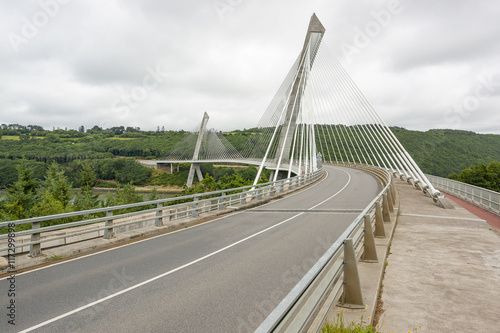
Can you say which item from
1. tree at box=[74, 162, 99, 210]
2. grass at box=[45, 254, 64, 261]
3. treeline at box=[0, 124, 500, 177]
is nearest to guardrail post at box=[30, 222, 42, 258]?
grass at box=[45, 254, 64, 261]

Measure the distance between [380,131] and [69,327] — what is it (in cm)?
3003

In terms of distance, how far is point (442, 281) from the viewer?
5266 millimetres

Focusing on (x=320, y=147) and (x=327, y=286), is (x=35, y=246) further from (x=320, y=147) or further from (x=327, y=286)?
(x=320, y=147)

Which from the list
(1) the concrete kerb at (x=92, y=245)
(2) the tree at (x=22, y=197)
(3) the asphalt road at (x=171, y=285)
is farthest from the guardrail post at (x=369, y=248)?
(2) the tree at (x=22, y=197)

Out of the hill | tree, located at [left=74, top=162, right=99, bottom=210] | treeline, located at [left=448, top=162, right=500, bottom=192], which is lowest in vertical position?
tree, located at [left=74, top=162, right=99, bottom=210]

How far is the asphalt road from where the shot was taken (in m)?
4.54

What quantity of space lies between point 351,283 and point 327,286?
30.7 inches

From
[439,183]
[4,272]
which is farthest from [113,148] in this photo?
[4,272]

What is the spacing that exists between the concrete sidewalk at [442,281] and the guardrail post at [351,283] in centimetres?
38

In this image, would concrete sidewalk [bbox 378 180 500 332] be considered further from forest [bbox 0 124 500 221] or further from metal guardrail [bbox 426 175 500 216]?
forest [bbox 0 124 500 221]

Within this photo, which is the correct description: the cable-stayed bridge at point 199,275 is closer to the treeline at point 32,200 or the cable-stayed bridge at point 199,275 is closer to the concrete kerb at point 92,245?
the concrete kerb at point 92,245

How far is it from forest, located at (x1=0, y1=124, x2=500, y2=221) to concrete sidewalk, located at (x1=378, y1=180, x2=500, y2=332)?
32.4m

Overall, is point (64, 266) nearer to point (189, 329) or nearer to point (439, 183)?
point (189, 329)

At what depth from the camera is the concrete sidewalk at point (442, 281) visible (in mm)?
3898
